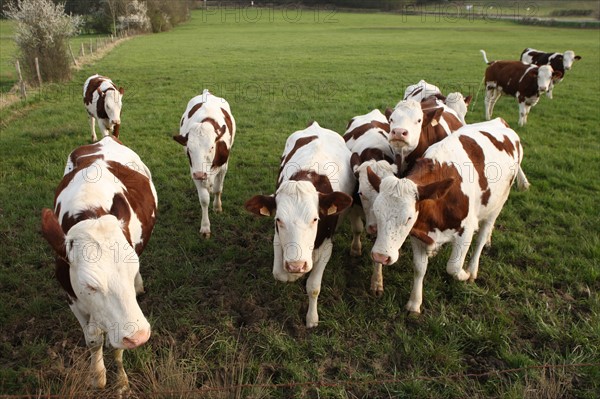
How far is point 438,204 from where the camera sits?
160 inches

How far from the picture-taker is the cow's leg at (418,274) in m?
4.27

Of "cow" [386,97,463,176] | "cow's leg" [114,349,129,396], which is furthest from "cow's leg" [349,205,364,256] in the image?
"cow's leg" [114,349,129,396]

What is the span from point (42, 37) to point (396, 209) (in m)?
17.4

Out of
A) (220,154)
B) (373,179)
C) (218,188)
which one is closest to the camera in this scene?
(373,179)

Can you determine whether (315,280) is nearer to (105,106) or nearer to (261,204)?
(261,204)

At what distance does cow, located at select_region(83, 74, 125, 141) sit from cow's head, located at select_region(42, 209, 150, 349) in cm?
710

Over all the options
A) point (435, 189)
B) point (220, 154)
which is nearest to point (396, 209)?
point (435, 189)

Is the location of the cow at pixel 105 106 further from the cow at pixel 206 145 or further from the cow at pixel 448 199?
the cow at pixel 448 199

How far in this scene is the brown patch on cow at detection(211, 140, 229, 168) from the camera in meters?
6.07

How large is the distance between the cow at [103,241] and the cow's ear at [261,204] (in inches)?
40.0

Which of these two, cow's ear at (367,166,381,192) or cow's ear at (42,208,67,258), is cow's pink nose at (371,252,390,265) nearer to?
cow's ear at (367,166,381,192)

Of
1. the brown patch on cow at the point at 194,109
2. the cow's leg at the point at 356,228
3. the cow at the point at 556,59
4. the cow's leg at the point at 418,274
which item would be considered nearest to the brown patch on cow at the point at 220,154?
the brown patch on cow at the point at 194,109

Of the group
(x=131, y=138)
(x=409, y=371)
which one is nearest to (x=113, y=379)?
(x=409, y=371)

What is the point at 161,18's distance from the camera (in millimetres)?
47125
